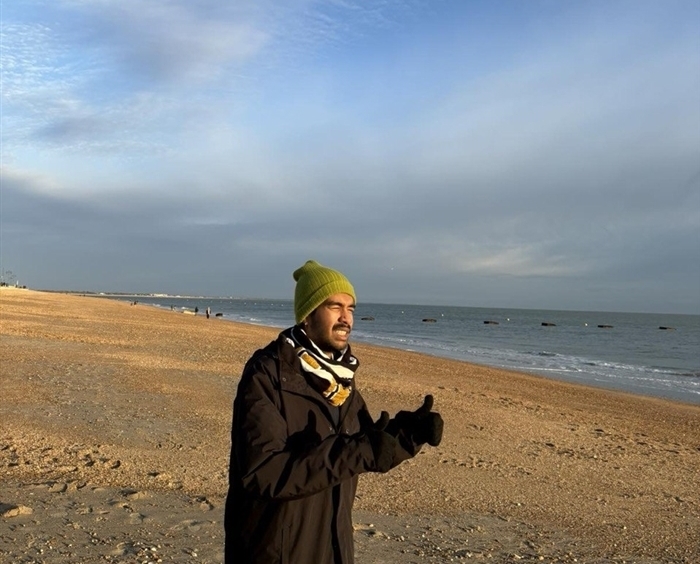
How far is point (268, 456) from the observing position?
226cm

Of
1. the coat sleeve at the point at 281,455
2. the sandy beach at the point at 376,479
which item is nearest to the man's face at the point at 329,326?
the coat sleeve at the point at 281,455

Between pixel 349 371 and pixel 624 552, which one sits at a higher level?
pixel 349 371

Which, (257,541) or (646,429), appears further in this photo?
(646,429)

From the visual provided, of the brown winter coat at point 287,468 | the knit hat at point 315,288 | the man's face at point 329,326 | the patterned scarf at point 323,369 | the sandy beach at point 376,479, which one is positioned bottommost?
the sandy beach at point 376,479

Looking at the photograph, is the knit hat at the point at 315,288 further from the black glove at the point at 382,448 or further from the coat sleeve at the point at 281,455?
the black glove at the point at 382,448

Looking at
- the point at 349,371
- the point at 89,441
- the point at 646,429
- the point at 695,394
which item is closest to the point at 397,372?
the point at 646,429

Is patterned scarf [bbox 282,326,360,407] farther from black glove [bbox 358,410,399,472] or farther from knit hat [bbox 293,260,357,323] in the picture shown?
black glove [bbox 358,410,399,472]

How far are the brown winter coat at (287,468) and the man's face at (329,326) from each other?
17cm

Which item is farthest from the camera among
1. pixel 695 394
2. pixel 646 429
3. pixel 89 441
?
pixel 695 394

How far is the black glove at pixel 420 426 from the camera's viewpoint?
2305 mm

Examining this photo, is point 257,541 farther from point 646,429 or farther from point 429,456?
point 646,429

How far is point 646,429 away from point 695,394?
33.6ft

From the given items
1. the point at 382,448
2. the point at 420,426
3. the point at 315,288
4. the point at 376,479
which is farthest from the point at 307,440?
the point at 376,479

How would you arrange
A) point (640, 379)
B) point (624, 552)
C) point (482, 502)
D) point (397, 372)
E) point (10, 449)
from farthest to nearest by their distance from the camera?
point (640, 379) < point (397, 372) < point (10, 449) < point (482, 502) < point (624, 552)
